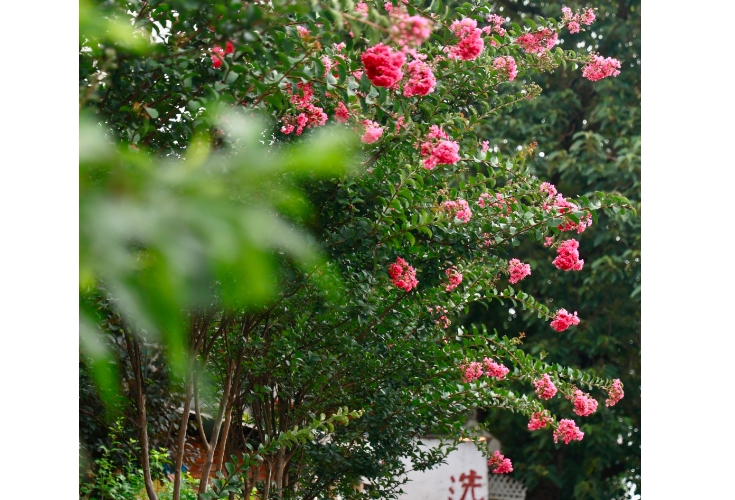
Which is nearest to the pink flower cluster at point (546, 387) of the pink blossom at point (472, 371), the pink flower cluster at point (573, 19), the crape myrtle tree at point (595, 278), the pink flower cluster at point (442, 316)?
the pink blossom at point (472, 371)

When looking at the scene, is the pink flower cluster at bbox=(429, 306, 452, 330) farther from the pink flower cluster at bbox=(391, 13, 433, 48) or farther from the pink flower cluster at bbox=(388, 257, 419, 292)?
the pink flower cluster at bbox=(391, 13, 433, 48)

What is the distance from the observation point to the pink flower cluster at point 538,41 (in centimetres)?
320

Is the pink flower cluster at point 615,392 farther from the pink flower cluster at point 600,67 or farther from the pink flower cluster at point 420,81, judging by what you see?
the pink flower cluster at point 420,81

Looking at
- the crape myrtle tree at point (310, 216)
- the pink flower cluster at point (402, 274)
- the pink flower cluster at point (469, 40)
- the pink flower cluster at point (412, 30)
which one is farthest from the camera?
the pink flower cluster at point (402, 274)

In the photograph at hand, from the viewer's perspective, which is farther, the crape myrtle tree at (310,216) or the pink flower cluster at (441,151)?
the pink flower cluster at (441,151)

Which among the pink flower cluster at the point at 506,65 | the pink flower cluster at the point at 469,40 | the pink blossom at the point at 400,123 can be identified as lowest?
the pink blossom at the point at 400,123

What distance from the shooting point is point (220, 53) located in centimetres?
161

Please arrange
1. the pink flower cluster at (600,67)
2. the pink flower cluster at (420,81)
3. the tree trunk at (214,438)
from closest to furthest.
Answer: the pink flower cluster at (420,81)
the tree trunk at (214,438)
the pink flower cluster at (600,67)

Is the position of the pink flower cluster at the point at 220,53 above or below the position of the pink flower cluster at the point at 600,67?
below

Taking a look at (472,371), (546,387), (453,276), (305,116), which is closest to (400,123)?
(305,116)

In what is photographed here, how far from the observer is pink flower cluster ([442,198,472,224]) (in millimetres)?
2551

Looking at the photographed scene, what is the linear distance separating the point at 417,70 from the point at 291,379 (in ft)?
5.97

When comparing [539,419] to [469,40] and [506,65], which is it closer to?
[506,65]

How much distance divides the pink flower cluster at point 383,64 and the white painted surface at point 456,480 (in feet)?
26.7
